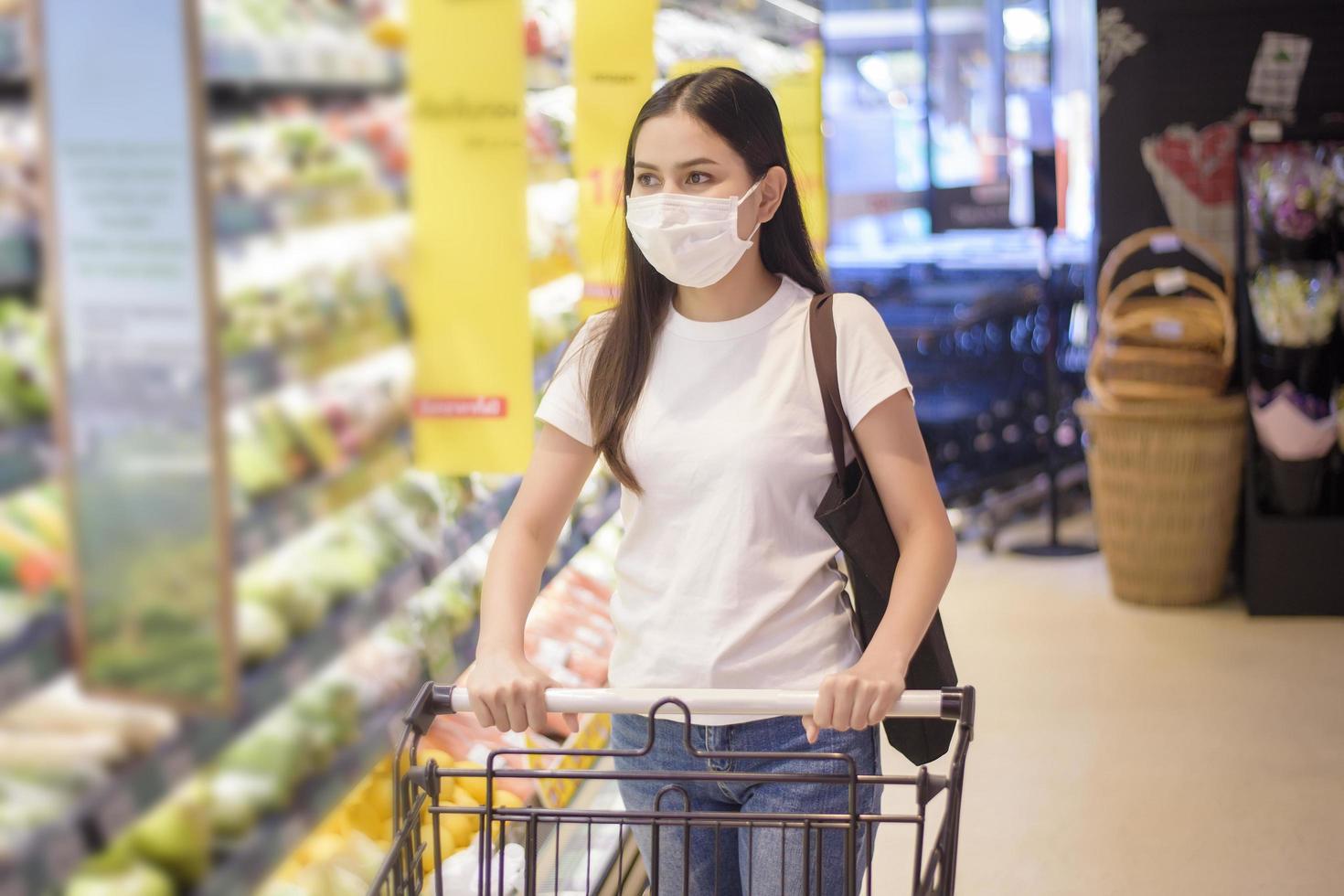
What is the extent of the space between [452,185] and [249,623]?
2.71 ft

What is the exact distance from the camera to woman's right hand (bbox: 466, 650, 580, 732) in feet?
5.46

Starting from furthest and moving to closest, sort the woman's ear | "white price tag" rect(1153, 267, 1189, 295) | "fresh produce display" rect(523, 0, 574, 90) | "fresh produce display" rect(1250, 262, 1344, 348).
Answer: "white price tag" rect(1153, 267, 1189, 295) → "fresh produce display" rect(1250, 262, 1344, 348) → "fresh produce display" rect(523, 0, 574, 90) → the woman's ear

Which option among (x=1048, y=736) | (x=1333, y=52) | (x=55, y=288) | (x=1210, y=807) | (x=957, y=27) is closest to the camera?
(x=55, y=288)

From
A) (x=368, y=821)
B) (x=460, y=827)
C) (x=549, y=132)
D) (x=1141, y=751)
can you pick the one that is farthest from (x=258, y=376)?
(x=1141, y=751)

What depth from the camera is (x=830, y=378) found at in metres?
1.83

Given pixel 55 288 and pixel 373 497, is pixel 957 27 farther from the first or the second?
pixel 55 288

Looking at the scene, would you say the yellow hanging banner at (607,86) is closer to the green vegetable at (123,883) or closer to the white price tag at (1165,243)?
the green vegetable at (123,883)

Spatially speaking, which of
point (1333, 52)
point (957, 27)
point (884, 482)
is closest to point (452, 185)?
point (884, 482)

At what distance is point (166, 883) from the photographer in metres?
1.80

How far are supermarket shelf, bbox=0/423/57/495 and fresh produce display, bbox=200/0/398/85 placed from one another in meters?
0.51

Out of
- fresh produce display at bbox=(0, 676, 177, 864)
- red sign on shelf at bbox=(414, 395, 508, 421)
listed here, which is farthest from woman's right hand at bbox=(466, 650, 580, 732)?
red sign on shelf at bbox=(414, 395, 508, 421)

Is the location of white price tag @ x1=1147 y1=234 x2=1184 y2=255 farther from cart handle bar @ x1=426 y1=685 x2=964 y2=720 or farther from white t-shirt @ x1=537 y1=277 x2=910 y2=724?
cart handle bar @ x1=426 y1=685 x2=964 y2=720

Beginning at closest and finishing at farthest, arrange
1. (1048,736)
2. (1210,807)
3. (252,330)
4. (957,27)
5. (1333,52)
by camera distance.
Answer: (252,330)
(1210,807)
(1048,736)
(1333,52)
(957,27)

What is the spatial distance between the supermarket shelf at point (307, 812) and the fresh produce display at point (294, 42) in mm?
965
